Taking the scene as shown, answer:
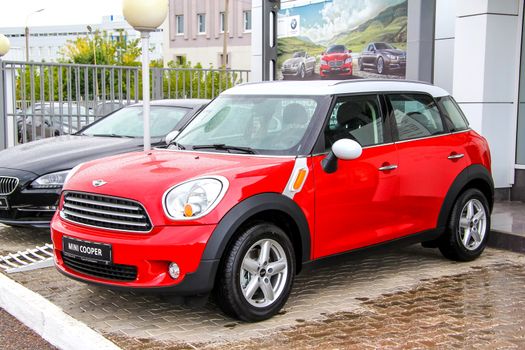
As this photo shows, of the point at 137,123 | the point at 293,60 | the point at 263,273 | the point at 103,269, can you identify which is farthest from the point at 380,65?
the point at 103,269

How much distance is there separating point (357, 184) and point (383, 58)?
581 centimetres

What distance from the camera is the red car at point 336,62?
11934 mm

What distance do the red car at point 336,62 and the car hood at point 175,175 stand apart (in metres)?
6.77

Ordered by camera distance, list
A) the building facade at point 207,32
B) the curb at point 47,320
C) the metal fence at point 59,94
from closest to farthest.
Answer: the curb at point 47,320
the metal fence at point 59,94
the building facade at point 207,32

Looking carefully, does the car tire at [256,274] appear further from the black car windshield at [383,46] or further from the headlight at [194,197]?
the black car windshield at [383,46]

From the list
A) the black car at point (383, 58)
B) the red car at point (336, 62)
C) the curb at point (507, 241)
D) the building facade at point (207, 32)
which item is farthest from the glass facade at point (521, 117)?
the building facade at point (207, 32)

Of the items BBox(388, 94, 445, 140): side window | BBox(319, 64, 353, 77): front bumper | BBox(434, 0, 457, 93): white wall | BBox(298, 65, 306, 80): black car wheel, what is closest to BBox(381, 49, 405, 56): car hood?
BBox(434, 0, 457, 93): white wall

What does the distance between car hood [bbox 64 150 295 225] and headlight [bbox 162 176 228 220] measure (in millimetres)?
38

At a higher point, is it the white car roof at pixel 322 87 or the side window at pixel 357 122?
the white car roof at pixel 322 87

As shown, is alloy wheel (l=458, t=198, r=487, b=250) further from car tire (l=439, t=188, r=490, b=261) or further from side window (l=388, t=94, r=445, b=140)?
side window (l=388, t=94, r=445, b=140)

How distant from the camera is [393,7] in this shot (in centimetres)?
1081

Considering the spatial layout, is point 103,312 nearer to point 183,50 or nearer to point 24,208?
point 24,208

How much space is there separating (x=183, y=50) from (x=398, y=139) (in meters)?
59.4

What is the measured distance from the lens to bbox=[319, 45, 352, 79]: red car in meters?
11.9
